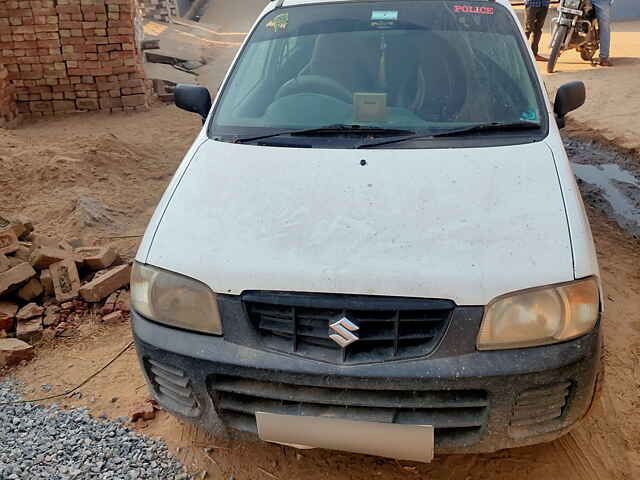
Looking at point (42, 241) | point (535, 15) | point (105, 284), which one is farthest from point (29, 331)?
point (535, 15)

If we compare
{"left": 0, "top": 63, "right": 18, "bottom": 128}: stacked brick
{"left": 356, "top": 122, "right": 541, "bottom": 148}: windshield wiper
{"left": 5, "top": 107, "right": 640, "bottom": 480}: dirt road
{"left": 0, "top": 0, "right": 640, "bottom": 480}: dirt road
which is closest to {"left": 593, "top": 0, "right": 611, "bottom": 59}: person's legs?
{"left": 0, "top": 0, "right": 640, "bottom": 480}: dirt road

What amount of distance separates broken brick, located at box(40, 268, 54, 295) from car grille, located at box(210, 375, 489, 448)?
2134 millimetres

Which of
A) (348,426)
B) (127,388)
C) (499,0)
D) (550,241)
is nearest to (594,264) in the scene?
(550,241)

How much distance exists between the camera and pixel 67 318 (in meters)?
3.61

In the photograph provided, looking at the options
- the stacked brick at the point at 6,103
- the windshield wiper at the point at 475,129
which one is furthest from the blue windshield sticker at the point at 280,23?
the stacked brick at the point at 6,103

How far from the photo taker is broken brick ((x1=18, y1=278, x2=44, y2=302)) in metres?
3.72

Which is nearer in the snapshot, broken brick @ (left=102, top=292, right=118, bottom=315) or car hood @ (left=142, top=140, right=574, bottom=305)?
car hood @ (left=142, top=140, right=574, bottom=305)

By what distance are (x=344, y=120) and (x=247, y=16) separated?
50.2 feet

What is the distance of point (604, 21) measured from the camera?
9.62 meters

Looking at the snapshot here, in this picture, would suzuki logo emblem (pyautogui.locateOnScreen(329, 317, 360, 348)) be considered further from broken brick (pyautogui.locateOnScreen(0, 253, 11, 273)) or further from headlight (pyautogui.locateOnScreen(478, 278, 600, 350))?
broken brick (pyautogui.locateOnScreen(0, 253, 11, 273))

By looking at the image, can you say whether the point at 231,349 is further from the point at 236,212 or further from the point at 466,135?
the point at 466,135

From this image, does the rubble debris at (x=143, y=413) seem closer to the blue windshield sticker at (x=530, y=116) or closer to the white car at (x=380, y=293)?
the white car at (x=380, y=293)

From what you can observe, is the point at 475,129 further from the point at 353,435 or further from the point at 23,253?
the point at 23,253

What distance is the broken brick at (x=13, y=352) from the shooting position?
322 centimetres
